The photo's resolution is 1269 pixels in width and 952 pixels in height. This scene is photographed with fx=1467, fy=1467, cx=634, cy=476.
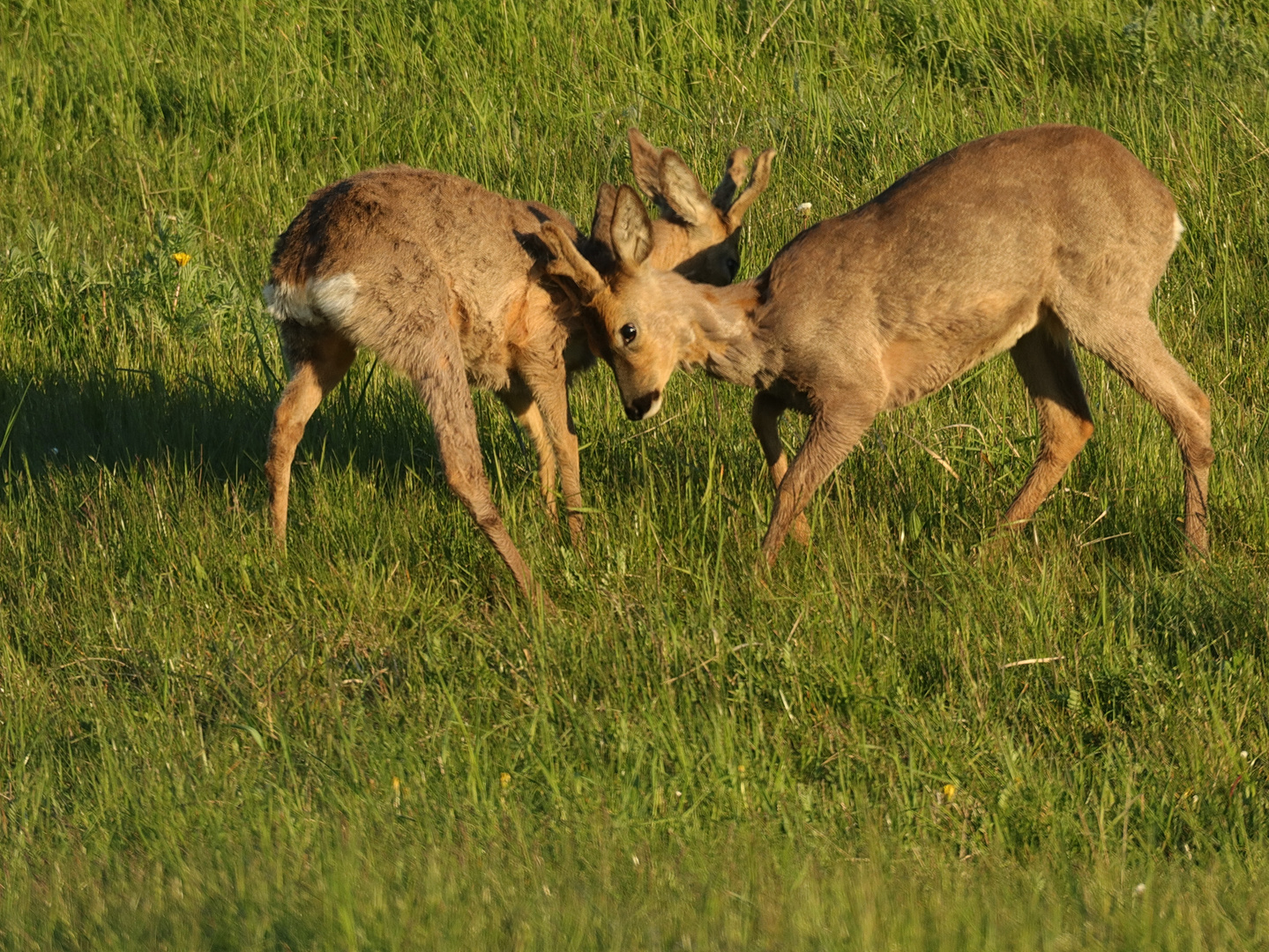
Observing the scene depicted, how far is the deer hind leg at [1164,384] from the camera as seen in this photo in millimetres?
5340

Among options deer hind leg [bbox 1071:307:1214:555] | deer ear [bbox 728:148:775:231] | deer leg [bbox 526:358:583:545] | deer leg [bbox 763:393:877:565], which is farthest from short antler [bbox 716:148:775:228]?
deer hind leg [bbox 1071:307:1214:555]

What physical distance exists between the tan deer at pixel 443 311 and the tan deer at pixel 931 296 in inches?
13.1

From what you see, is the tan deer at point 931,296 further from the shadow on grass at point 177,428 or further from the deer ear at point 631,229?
the shadow on grass at point 177,428

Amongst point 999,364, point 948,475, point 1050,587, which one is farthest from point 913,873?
point 999,364

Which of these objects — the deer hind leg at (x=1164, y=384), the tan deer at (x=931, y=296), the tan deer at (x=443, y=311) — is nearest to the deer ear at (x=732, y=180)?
the tan deer at (x=443, y=311)

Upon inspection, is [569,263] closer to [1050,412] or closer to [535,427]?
[535,427]

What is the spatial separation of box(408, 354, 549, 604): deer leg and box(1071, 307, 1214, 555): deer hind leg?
7.37ft

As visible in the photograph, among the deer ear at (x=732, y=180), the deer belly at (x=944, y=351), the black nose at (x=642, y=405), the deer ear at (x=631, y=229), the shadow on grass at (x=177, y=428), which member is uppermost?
the deer ear at (x=631, y=229)

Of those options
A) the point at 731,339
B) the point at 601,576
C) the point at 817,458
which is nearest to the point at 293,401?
the point at 601,576

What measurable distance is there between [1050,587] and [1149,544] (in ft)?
2.71

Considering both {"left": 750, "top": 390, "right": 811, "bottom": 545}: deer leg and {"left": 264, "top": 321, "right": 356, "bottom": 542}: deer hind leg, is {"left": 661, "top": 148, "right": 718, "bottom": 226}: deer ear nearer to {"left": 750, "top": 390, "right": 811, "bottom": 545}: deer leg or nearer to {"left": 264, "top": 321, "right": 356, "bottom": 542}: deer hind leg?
{"left": 750, "top": 390, "right": 811, "bottom": 545}: deer leg

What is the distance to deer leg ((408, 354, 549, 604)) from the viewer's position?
17.9ft

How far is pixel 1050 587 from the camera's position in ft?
16.2

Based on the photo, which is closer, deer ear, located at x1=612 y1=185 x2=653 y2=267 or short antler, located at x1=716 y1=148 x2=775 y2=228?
deer ear, located at x1=612 y1=185 x2=653 y2=267
